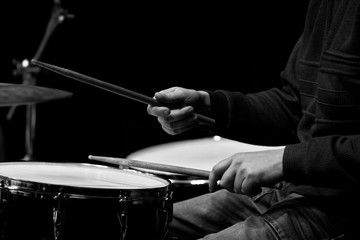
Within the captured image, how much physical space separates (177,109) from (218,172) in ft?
0.85

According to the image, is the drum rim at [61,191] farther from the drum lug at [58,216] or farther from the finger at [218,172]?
the finger at [218,172]


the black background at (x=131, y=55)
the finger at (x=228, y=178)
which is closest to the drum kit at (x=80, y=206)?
the finger at (x=228, y=178)

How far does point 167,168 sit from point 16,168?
32 cm

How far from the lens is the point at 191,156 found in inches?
78.2

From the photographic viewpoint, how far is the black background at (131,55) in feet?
9.70

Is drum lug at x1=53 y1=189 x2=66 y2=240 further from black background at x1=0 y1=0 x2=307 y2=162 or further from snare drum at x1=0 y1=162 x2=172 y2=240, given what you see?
black background at x1=0 y1=0 x2=307 y2=162

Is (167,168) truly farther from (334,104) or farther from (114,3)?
(114,3)

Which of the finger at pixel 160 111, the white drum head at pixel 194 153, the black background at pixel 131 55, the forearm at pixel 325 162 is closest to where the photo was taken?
the forearm at pixel 325 162

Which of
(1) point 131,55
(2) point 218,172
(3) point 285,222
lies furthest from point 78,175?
(1) point 131,55

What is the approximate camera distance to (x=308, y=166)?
1182 mm

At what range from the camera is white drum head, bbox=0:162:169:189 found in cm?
130

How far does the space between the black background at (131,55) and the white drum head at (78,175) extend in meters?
1.48

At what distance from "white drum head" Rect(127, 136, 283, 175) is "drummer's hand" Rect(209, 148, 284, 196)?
1.94ft

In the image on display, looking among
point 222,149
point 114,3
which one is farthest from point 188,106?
point 114,3
